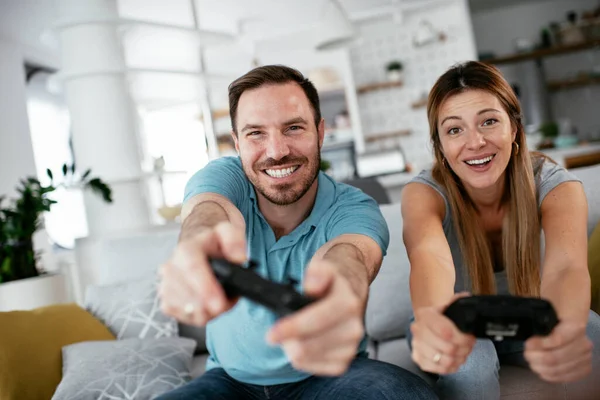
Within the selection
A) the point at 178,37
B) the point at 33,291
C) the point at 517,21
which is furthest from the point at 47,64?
the point at 517,21

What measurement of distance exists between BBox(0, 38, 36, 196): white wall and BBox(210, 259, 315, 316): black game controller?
19.0 ft

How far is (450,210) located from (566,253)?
0.36m

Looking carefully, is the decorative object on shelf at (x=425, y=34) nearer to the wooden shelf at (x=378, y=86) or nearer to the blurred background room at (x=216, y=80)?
the blurred background room at (x=216, y=80)

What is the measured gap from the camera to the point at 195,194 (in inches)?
55.2

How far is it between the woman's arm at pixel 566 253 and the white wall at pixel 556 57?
7.38m

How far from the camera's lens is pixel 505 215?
1.69 meters

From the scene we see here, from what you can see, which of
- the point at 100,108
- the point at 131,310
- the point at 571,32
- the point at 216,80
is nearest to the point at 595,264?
the point at 131,310

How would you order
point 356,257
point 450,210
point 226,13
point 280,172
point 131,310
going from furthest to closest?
1. point 226,13
2. point 131,310
3. point 450,210
4. point 280,172
5. point 356,257

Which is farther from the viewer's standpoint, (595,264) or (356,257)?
(595,264)

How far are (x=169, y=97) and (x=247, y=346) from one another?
21.5 feet

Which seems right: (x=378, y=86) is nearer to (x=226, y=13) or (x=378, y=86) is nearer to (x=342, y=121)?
(x=342, y=121)

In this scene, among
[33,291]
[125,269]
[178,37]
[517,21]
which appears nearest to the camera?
[125,269]

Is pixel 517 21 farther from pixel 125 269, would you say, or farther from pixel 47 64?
pixel 125 269

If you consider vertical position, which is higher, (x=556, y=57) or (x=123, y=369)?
(x=556, y=57)
